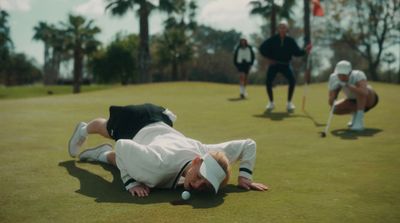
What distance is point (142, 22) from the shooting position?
32938 millimetres

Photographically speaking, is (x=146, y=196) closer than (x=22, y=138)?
Yes

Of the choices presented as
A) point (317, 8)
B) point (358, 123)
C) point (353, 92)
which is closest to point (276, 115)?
point (353, 92)

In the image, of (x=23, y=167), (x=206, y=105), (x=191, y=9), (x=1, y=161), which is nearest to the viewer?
(x=23, y=167)

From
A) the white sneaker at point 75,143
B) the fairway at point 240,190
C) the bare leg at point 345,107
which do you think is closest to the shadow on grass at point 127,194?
the fairway at point 240,190

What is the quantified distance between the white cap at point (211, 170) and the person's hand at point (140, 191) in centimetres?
63

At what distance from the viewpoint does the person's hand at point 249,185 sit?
464 centimetres

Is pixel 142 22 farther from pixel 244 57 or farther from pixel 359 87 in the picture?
pixel 359 87

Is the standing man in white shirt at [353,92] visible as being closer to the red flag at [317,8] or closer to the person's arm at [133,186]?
the red flag at [317,8]

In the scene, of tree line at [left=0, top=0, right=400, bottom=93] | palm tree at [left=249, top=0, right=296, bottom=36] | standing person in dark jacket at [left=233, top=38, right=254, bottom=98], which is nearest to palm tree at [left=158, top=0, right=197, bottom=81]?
tree line at [left=0, top=0, right=400, bottom=93]

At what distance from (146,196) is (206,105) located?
952 centimetres

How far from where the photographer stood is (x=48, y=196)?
Answer: 4.29m

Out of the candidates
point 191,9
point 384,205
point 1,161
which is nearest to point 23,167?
point 1,161

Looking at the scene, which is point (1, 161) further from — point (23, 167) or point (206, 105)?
point (206, 105)

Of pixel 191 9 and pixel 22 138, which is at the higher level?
pixel 191 9
